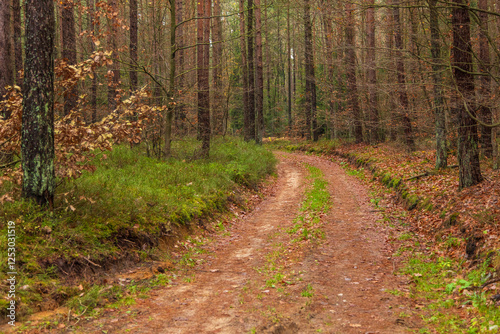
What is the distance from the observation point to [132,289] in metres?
5.64

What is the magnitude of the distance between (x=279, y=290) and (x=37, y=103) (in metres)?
5.13

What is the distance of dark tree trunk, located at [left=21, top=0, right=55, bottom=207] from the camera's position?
237 inches

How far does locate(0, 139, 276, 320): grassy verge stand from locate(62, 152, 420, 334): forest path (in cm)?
81

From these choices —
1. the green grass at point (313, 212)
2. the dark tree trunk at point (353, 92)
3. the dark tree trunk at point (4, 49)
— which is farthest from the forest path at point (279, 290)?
the dark tree trunk at point (353, 92)

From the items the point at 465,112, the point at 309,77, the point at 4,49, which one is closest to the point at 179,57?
the point at 309,77

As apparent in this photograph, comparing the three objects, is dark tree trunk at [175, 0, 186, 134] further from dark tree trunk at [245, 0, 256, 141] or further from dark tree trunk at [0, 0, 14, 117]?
dark tree trunk at [0, 0, 14, 117]

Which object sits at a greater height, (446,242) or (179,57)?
(179,57)

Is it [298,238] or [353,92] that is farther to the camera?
[353,92]

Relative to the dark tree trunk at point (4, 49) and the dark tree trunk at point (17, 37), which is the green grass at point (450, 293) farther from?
the dark tree trunk at point (17, 37)

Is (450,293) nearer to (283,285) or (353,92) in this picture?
(283,285)

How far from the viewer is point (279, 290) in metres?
5.82

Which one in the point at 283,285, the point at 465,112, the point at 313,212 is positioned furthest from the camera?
the point at 313,212

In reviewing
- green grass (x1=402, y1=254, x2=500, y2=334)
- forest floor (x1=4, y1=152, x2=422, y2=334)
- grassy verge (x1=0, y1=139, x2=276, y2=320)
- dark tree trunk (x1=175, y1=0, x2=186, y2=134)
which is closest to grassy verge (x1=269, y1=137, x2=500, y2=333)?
green grass (x1=402, y1=254, x2=500, y2=334)

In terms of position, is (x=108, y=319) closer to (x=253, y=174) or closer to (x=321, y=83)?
(x=253, y=174)
